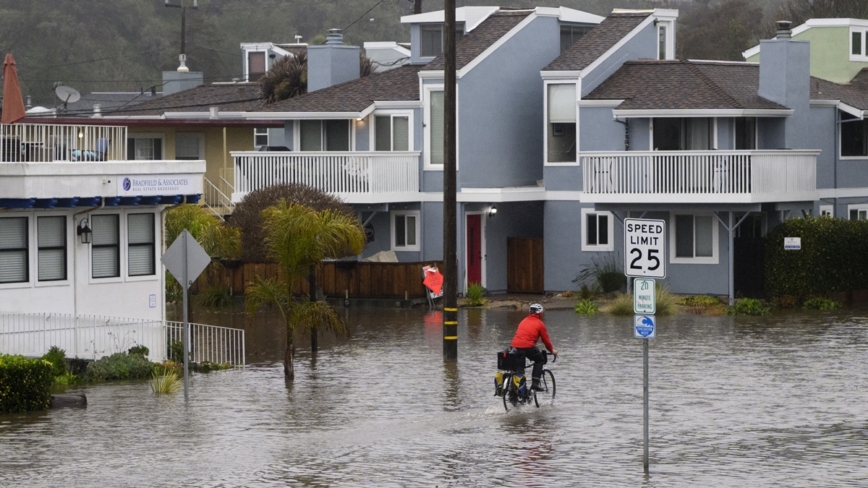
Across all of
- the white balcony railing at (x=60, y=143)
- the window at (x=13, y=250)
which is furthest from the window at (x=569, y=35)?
the window at (x=13, y=250)

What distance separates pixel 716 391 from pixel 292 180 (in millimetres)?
21466

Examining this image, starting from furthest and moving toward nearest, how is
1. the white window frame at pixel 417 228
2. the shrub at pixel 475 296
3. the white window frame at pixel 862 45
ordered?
the white window frame at pixel 862 45 → the white window frame at pixel 417 228 → the shrub at pixel 475 296

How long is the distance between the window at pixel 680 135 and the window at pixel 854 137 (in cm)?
548

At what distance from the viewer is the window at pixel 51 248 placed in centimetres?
2744

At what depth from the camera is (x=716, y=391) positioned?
24016mm

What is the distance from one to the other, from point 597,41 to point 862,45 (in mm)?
13256

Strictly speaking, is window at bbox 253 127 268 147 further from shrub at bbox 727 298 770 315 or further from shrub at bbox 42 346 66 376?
shrub at bbox 42 346 66 376

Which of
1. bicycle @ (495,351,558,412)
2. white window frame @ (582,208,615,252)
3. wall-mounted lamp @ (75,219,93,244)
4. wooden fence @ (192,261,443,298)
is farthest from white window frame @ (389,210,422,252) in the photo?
bicycle @ (495,351,558,412)

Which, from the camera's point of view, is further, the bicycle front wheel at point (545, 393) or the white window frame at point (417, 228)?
the white window frame at point (417, 228)

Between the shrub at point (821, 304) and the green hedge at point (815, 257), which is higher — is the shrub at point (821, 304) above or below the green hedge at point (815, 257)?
below

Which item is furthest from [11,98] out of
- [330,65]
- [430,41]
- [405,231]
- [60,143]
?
[430,41]

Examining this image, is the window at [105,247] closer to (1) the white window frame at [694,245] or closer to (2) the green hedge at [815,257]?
(1) the white window frame at [694,245]

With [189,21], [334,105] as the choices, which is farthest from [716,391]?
[189,21]

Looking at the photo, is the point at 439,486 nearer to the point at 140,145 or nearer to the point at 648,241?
the point at 648,241
